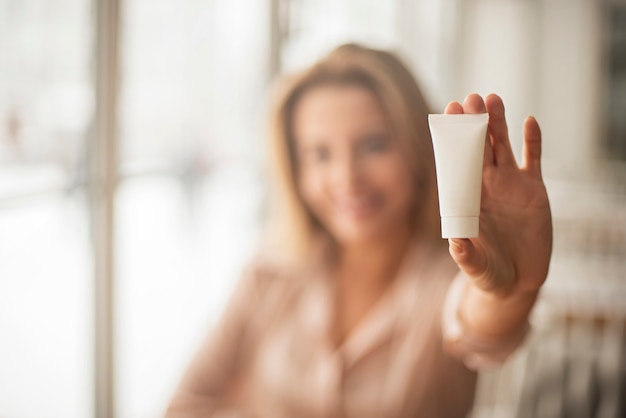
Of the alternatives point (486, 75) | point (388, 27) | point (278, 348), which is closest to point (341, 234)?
point (278, 348)

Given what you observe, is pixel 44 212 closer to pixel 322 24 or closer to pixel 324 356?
pixel 324 356

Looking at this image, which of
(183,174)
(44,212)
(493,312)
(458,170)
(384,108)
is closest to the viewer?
(458,170)

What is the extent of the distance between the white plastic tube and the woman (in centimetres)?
31

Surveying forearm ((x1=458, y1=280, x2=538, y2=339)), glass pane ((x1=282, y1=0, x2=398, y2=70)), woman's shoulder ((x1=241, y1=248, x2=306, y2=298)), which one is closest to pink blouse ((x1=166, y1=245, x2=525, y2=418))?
woman's shoulder ((x1=241, y1=248, x2=306, y2=298))

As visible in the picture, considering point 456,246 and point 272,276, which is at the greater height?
point 456,246

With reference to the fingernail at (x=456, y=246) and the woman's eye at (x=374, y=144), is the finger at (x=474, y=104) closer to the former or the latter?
the fingernail at (x=456, y=246)

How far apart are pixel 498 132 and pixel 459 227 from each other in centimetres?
9

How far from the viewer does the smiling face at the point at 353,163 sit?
0.88 m

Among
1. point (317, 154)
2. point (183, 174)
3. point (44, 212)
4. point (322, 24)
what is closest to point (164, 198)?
point (183, 174)

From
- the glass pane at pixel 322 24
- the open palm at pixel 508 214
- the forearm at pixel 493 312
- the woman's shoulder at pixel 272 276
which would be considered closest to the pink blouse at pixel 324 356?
the woman's shoulder at pixel 272 276

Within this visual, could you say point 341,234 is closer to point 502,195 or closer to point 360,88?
point 360,88

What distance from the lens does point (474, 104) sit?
1.48 feet

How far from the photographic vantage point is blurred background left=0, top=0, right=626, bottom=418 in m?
0.88

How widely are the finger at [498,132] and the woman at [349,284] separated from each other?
26 cm
